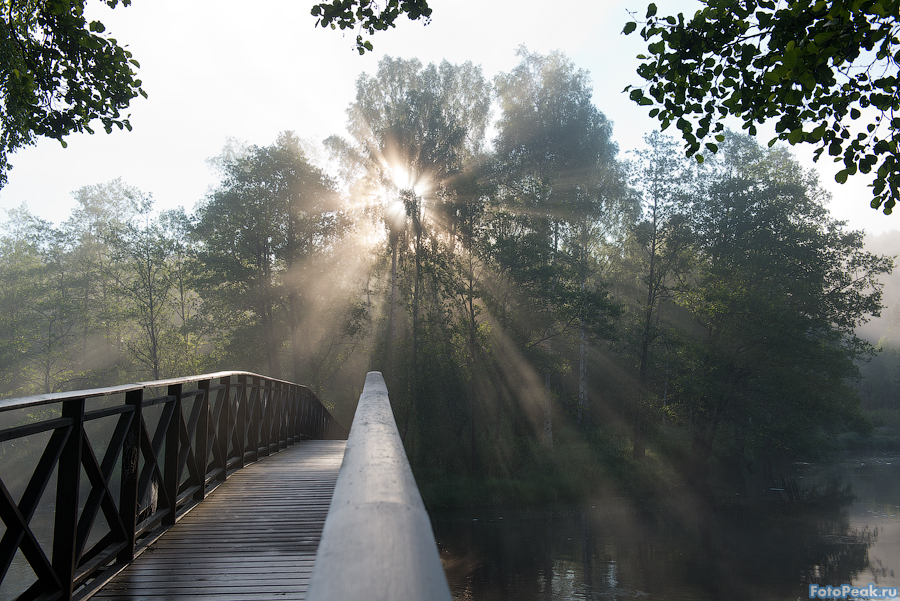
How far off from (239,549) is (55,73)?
563cm

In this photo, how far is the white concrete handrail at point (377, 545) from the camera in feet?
2.16

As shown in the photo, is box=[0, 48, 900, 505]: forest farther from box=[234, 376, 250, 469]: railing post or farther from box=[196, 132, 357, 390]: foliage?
box=[234, 376, 250, 469]: railing post

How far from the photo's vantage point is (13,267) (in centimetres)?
3406

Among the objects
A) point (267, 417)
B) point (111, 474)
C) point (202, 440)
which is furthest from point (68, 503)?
point (267, 417)

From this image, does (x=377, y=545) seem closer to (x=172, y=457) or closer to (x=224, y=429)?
(x=172, y=457)

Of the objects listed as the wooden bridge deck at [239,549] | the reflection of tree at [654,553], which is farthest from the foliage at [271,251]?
the wooden bridge deck at [239,549]

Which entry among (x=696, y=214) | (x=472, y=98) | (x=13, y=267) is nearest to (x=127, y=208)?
(x=13, y=267)

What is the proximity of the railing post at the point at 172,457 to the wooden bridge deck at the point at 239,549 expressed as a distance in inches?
5.2

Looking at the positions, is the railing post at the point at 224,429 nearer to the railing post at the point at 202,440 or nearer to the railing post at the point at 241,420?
the railing post at the point at 241,420

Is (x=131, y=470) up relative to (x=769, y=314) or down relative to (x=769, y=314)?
down

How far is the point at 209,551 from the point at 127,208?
42584mm

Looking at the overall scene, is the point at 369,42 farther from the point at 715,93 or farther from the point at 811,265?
the point at 811,265

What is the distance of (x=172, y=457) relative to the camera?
385cm

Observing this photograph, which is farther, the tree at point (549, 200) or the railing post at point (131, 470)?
the tree at point (549, 200)
